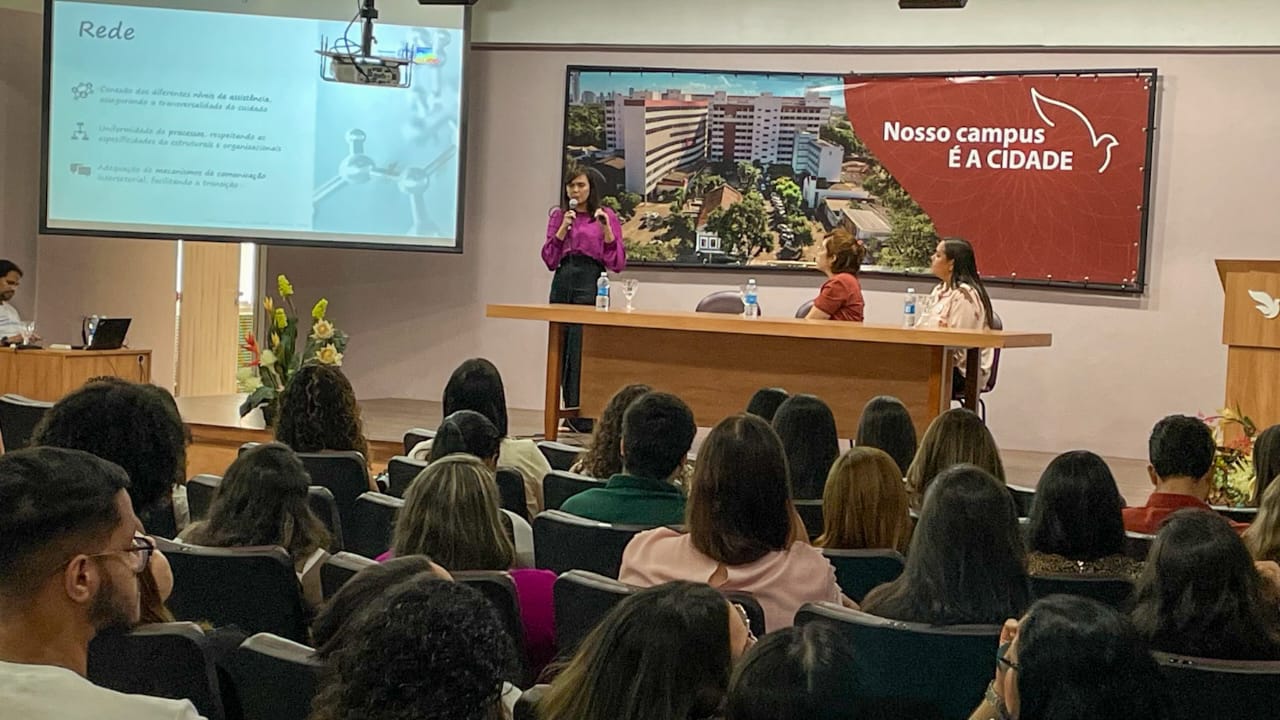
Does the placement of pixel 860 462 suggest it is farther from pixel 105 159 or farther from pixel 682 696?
pixel 105 159

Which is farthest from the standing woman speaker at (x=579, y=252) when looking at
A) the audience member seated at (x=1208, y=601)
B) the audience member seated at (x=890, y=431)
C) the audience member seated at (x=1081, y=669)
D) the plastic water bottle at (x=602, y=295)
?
the audience member seated at (x=1081, y=669)

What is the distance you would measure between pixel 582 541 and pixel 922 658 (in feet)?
3.08

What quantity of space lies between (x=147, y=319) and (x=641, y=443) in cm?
744

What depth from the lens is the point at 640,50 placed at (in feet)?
30.3

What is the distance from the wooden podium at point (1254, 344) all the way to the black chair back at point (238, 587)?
4.69m

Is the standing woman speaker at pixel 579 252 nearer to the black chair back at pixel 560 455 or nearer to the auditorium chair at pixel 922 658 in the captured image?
the black chair back at pixel 560 455

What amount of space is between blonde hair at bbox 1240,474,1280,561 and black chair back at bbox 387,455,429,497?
2.16 m

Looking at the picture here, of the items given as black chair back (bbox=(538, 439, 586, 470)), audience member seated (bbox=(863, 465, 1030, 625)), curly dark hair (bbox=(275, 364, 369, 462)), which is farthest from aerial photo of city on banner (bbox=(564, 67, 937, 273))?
audience member seated (bbox=(863, 465, 1030, 625))

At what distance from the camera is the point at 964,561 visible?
245cm

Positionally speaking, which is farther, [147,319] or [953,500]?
[147,319]

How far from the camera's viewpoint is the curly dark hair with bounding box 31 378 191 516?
9.36 feet

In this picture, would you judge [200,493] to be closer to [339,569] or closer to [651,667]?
[339,569]

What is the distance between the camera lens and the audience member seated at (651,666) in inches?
61.7

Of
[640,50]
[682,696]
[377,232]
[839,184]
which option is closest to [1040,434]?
[839,184]
